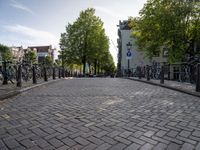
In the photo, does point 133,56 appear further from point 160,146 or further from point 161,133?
point 160,146

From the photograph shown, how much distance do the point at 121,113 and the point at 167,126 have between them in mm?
1149

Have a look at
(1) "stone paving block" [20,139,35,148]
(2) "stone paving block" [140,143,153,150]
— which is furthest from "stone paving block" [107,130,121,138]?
(1) "stone paving block" [20,139,35,148]

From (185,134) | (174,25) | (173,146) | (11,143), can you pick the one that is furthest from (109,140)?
(174,25)

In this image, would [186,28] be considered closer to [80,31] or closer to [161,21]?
[161,21]

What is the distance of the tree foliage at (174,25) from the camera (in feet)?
72.0

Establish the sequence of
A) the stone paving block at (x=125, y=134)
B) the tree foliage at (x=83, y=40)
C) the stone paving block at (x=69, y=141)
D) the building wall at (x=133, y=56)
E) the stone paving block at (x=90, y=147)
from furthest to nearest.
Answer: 1. the building wall at (x=133, y=56)
2. the tree foliage at (x=83, y=40)
3. the stone paving block at (x=125, y=134)
4. the stone paving block at (x=69, y=141)
5. the stone paving block at (x=90, y=147)

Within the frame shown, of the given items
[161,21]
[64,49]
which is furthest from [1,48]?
[161,21]

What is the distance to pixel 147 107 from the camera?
18.2ft

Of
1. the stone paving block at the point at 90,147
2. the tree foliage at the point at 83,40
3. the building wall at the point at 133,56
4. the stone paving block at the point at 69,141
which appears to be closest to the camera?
the stone paving block at the point at 90,147

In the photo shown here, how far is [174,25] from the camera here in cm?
2181

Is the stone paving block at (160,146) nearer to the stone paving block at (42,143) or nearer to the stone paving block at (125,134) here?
the stone paving block at (125,134)

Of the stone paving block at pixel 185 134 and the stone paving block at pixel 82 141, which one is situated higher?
the stone paving block at pixel 82 141

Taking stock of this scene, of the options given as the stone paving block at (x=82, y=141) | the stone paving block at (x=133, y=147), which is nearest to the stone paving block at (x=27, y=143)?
the stone paving block at (x=82, y=141)

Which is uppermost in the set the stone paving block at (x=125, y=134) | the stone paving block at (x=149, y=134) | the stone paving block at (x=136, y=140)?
the stone paving block at (x=125, y=134)
